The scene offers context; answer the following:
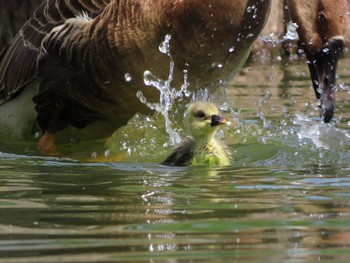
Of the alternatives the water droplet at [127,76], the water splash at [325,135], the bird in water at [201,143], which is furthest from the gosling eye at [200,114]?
the water splash at [325,135]

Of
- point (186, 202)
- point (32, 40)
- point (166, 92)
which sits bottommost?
point (186, 202)

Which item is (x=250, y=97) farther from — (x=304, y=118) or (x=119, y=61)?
(x=119, y=61)

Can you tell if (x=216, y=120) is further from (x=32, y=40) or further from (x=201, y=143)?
(x=32, y=40)

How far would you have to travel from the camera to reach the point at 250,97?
35.7ft

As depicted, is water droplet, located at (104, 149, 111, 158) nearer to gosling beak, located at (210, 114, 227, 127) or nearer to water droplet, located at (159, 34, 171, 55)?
water droplet, located at (159, 34, 171, 55)

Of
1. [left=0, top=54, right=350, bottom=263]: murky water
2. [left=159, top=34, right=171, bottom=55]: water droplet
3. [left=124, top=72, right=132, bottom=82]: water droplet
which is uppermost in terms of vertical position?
[left=159, top=34, right=171, bottom=55]: water droplet

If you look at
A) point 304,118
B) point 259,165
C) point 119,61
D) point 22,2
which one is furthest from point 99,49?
point 22,2

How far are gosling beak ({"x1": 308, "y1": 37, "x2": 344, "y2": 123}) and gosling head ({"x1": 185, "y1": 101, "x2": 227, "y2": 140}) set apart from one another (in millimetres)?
1028

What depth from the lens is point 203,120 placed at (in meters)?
7.11

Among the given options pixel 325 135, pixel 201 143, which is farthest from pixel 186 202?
pixel 325 135

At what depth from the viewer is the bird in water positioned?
7.00 meters

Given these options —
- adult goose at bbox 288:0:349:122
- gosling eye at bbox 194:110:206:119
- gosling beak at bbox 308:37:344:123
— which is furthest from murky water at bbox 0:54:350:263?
gosling eye at bbox 194:110:206:119

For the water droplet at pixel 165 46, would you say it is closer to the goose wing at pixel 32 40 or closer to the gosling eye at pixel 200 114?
the gosling eye at pixel 200 114

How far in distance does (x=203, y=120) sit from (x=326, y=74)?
51.1 inches
